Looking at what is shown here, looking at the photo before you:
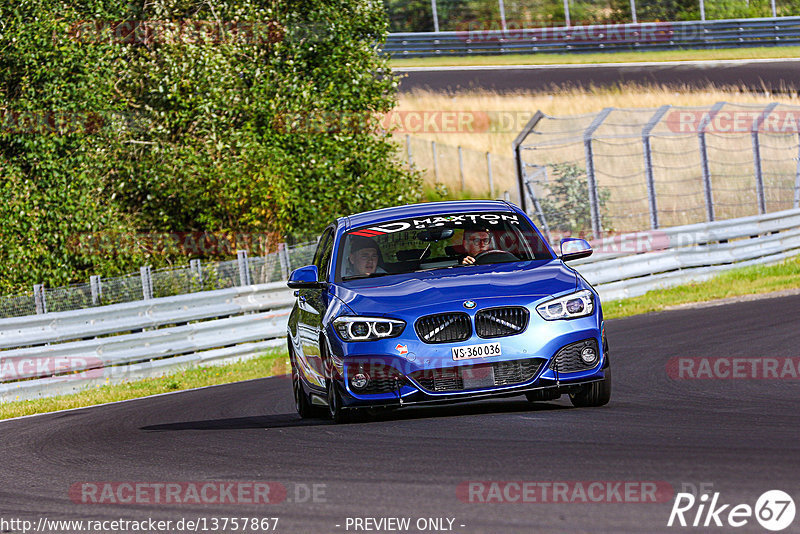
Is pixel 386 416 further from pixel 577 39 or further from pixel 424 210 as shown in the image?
pixel 577 39

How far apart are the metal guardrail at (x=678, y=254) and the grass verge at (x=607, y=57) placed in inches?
962

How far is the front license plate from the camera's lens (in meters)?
8.40

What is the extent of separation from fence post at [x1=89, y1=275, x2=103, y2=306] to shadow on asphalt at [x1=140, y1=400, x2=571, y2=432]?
332 inches

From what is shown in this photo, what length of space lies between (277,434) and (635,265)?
13.3 meters

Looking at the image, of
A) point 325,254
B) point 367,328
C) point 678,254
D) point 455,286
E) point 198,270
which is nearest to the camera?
point 367,328

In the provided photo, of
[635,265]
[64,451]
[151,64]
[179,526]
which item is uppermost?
[151,64]

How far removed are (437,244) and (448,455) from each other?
2948 millimetres

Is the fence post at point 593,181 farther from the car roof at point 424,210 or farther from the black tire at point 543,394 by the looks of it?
the black tire at point 543,394

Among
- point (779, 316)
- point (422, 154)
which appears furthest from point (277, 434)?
point (422, 154)

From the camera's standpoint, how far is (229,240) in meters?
27.7

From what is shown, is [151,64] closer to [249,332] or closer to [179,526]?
[249,332]

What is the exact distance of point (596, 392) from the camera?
8859 mm

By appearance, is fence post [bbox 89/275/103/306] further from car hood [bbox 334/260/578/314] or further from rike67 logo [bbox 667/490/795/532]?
rike67 logo [bbox 667/490/795/532]

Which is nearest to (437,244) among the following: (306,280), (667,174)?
(306,280)
